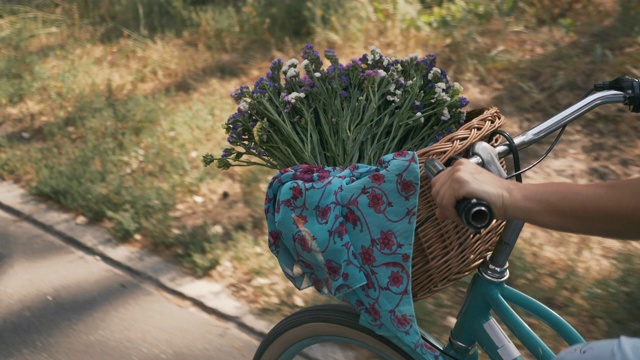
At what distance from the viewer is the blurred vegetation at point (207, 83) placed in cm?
421

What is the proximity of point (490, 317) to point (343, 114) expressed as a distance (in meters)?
0.70

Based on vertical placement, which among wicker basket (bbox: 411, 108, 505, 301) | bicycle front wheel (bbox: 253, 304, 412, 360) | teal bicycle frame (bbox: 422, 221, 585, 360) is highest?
wicker basket (bbox: 411, 108, 505, 301)

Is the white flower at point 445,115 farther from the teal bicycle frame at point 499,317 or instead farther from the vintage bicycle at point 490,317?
the teal bicycle frame at point 499,317

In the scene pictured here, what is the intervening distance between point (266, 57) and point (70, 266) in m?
3.04

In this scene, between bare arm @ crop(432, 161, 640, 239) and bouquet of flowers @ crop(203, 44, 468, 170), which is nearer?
bare arm @ crop(432, 161, 640, 239)

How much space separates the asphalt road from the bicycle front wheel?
4.02 ft

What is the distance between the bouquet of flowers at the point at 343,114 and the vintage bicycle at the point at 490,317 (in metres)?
0.30

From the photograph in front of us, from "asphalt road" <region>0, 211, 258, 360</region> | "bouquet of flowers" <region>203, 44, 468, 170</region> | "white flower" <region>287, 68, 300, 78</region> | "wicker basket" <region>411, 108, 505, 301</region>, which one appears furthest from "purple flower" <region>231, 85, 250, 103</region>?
"asphalt road" <region>0, 211, 258, 360</region>

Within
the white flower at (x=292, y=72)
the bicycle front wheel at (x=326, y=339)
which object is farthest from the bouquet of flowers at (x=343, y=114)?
the bicycle front wheel at (x=326, y=339)

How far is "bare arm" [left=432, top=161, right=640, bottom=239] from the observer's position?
1.50 meters

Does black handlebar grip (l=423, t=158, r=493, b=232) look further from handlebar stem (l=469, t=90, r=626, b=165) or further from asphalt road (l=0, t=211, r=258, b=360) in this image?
asphalt road (l=0, t=211, r=258, b=360)

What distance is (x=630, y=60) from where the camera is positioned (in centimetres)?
532

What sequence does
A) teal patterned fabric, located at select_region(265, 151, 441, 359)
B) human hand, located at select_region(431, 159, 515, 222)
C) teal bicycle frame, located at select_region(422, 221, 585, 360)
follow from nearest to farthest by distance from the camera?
1. human hand, located at select_region(431, 159, 515, 222)
2. teal patterned fabric, located at select_region(265, 151, 441, 359)
3. teal bicycle frame, located at select_region(422, 221, 585, 360)

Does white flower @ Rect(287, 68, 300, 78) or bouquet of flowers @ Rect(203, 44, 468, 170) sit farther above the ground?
white flower @ Rect(287, 68, 300, 78)
